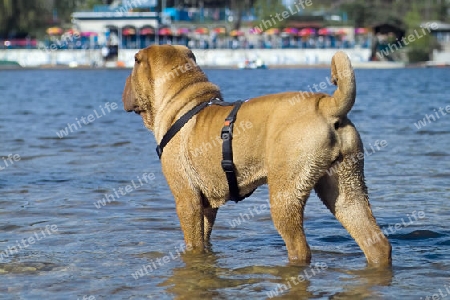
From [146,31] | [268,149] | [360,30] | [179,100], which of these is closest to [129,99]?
[179,100]

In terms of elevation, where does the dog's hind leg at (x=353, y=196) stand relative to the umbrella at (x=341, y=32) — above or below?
above

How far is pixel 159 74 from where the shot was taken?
761 centimetres

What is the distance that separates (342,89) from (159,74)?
6.45ft

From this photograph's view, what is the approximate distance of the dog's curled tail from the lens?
250 inches

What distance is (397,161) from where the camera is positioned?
14031 mm

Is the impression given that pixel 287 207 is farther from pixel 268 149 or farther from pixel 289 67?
Answer: pixel 289 67

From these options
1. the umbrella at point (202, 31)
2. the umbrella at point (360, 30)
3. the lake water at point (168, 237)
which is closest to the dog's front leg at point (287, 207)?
the lake water at point (168, 237)

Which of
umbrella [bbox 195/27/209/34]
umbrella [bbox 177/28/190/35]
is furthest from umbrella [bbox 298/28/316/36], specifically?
umbrella [bbox 177/28/190/35]

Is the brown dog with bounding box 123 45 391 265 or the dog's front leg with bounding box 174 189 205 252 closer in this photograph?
the brown dog with bounding box 123 45 391 265

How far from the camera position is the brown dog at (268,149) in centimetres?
645

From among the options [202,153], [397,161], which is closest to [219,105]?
[202,153]

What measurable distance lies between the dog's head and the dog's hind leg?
1650 mm

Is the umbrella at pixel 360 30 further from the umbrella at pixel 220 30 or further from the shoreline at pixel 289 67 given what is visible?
the umbrella at pixel 220 30

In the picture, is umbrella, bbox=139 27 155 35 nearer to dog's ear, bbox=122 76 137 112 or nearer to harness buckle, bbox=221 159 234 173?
dog's ear, bbox=122 76 137 112
